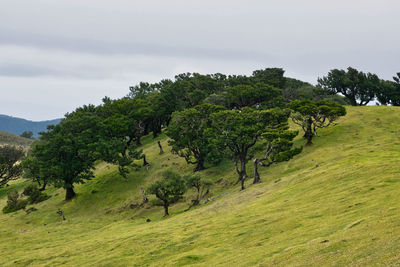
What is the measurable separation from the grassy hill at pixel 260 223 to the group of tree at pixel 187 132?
4161 mm

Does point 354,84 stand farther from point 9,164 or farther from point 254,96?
point 9,164

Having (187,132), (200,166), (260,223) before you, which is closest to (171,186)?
(200,166)

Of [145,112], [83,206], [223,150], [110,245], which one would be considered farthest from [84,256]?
[145,112]

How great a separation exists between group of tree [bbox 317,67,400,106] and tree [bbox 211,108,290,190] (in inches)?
2567

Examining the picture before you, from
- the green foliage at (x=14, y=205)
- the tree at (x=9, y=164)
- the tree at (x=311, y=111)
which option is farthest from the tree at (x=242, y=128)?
the tree at (x=9, y=164)

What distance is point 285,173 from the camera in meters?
52.7

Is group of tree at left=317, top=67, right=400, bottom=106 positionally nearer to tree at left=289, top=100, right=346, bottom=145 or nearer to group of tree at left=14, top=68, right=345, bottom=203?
group of tree at left=14, top=68, right=345, bottom=203

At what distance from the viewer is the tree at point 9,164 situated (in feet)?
324

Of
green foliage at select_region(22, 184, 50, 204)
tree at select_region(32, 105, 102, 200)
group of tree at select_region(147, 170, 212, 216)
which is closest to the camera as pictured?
group of tree at select_region(147, 170, 212, 216)

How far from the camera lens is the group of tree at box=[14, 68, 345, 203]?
179 ft

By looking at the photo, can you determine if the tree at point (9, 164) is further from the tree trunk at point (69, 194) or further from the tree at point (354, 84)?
the tree at point (354, 84)

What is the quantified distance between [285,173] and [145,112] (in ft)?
181

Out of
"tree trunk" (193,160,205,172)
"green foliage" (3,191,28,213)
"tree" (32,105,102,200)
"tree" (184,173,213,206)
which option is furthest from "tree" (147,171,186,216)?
"green foliage" (3,191,28,213)

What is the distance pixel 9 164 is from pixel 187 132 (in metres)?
65.1
